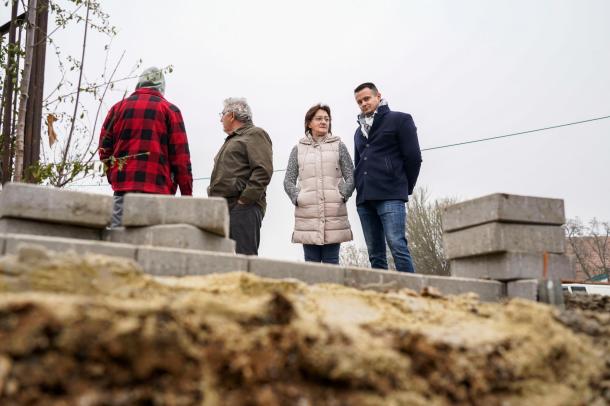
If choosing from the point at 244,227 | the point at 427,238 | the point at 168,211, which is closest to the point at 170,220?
the point at 168,211

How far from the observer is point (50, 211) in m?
3.18

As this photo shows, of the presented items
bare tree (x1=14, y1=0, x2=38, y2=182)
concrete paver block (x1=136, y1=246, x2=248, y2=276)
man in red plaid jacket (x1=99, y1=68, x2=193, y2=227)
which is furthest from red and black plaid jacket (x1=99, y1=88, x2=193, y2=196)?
concrete paver block (x1=136, y1=246, x2=248, y2=276)

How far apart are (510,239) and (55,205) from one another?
279 centimetres

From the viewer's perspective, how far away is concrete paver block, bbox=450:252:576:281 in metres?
3.78

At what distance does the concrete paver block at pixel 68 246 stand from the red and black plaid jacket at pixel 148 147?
5.48 feet

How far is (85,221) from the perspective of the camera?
3.26 meters

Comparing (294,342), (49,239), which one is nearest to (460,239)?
(294,342)

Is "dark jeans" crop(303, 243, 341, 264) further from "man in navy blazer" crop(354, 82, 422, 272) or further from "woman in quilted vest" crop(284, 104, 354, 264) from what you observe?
"man in navy blazer" crop(354, 82, 422, 272)

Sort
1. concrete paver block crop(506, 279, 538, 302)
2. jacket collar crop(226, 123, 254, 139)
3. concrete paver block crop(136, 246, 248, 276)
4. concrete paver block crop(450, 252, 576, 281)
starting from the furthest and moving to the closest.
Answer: jacket collar crop(226, 123, 254, 139) < concrete paver block crop(450, 252, 576, 281) < concrete paver block crop(506, 279, 538, 302) < concrete paver block crop(136, 246, 248, 276)

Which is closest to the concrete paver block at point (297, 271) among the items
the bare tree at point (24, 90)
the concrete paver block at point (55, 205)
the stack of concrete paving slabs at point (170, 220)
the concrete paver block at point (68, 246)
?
the stack of concrete paving slabs at point (170, 220)

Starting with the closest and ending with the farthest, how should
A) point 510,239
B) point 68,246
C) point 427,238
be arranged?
point 68,246, point 510,239, point 427,238

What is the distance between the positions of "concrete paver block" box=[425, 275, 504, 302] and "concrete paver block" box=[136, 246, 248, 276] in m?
1.29

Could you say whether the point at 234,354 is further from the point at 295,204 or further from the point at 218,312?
the point at 295,204

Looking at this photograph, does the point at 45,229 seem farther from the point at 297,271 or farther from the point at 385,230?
the point at 385,230
